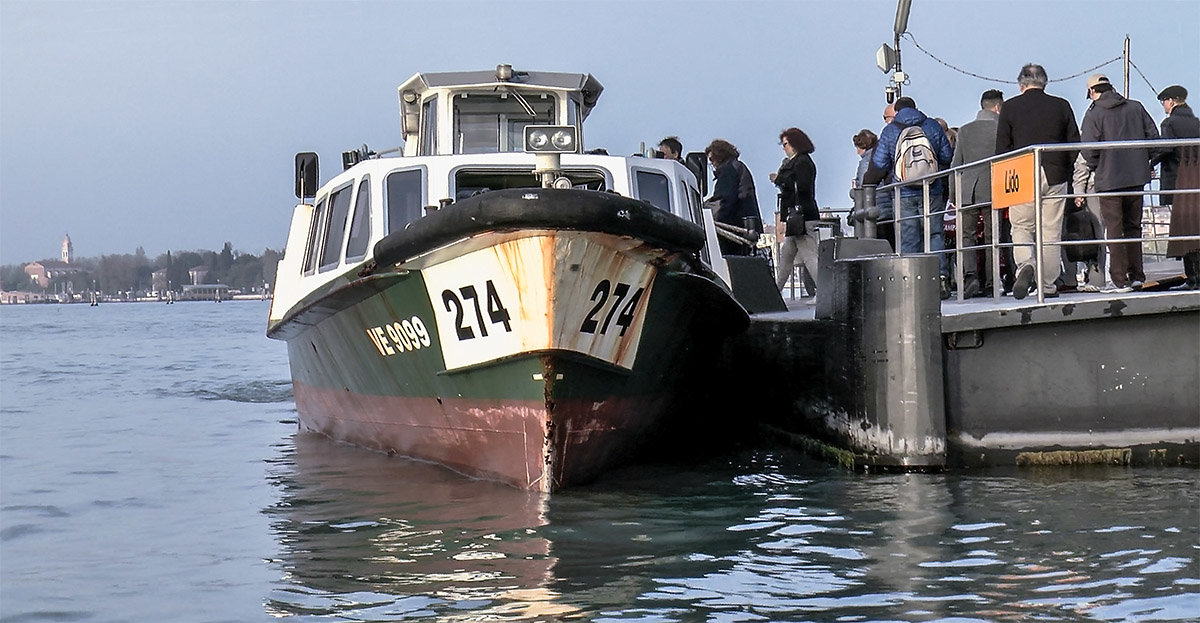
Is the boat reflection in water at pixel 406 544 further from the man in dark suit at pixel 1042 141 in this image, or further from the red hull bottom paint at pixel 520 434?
the man in dark suit at pixel 1042 141

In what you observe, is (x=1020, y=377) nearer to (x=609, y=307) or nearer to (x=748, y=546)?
(x=609, y=307)

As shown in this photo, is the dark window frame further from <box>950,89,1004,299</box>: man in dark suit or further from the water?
<box>950,89,1004,299</box>: man in dark suit

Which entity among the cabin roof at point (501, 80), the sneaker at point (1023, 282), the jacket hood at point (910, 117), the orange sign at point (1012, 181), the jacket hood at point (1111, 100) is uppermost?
the cabin roof at point (501, 80)

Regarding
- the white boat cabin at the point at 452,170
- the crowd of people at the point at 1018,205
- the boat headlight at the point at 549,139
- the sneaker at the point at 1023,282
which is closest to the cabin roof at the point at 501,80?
the white boat cabin at the point at 452,170

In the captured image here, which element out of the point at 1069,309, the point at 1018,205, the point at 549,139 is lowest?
the point at 1069,309

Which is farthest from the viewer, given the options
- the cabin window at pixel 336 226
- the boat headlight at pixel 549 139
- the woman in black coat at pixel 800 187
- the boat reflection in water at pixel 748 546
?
the woman in black coat at pixel 800 187

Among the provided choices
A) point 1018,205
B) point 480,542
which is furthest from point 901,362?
point 480,542

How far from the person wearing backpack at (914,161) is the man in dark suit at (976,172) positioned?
0.55 ft

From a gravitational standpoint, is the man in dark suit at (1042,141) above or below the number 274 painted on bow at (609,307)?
above

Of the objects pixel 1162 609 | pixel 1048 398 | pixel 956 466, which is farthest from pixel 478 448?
pixel 1162 609

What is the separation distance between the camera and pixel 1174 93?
12477 millimetres

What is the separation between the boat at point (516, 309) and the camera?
8.66 m

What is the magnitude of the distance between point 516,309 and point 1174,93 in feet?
22.6

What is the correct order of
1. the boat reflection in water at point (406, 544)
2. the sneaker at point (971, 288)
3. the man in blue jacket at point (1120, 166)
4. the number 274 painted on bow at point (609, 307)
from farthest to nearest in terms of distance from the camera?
the sneaker at point (971, 288) < the man in blue jacket at point (1120, 166) < the number 274 painted on bow at point (609, 307) < the boat reflection in water at point (406, 544)
